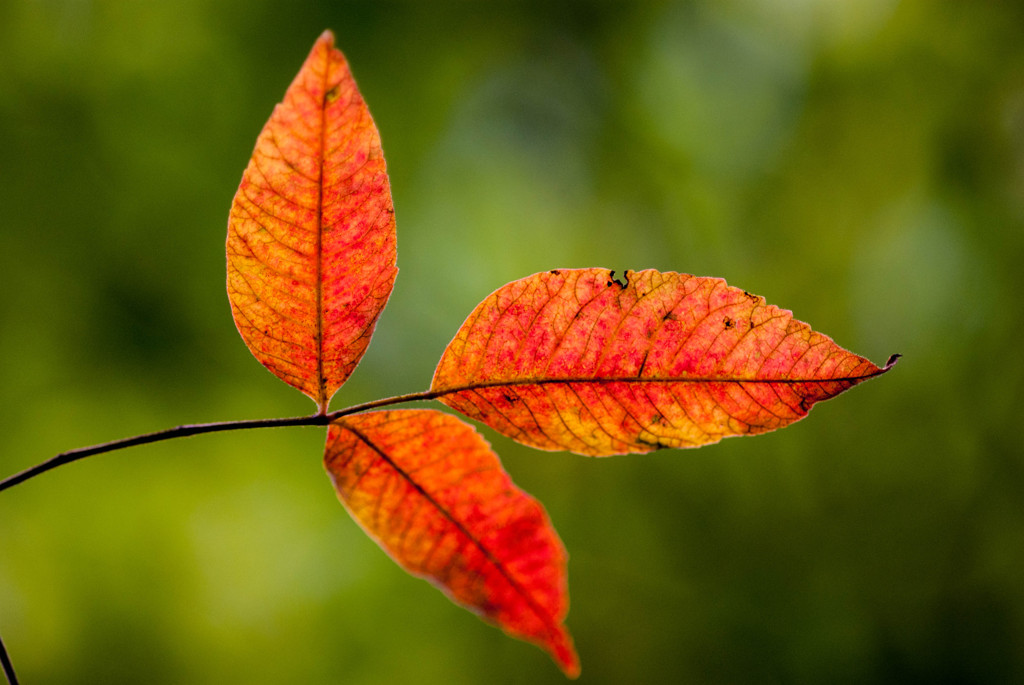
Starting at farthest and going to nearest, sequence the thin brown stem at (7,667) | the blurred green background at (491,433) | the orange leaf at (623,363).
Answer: the blurred green background at (491,433) < the orange leaf at (623,363) < the thin brown stem at (7,667)

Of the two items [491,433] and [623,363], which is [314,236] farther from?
[491,433]

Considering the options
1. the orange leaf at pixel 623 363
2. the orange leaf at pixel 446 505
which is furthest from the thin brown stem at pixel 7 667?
the orange leaf at pixel 623 363

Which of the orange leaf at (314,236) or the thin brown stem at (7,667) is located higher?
the orange leaf at (314,236)

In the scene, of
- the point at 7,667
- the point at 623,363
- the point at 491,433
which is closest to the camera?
the point at 7,667

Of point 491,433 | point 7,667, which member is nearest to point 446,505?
point 7,667

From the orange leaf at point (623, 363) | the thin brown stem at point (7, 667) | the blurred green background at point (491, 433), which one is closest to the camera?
the thin brown stem at point (7, 667)

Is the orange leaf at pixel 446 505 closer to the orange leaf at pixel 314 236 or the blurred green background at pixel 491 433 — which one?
the orange leaf at pixel 314 236
